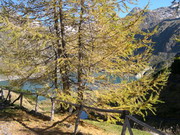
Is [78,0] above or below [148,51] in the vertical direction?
above

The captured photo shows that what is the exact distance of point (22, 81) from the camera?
27.0 feet

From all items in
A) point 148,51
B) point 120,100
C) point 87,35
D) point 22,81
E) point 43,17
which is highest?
point 43,17

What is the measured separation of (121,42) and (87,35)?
5.01 ft

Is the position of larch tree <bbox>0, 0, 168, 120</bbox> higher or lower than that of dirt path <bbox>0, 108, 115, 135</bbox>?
higher

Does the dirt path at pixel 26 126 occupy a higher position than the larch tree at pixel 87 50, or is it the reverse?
the larch tree at pixel 87 50

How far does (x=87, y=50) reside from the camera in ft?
24.2

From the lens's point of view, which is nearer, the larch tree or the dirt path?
the larch tree

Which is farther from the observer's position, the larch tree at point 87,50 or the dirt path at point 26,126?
the dirt path at point 26,126

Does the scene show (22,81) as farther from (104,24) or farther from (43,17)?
(104,24)

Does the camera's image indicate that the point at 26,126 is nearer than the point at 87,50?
Yes

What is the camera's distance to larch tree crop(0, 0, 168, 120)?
6.32 meters

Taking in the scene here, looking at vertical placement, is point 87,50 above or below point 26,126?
above

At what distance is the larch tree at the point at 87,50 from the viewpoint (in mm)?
6320

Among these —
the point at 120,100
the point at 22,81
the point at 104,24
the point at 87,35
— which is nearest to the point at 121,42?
the point at 104,24
